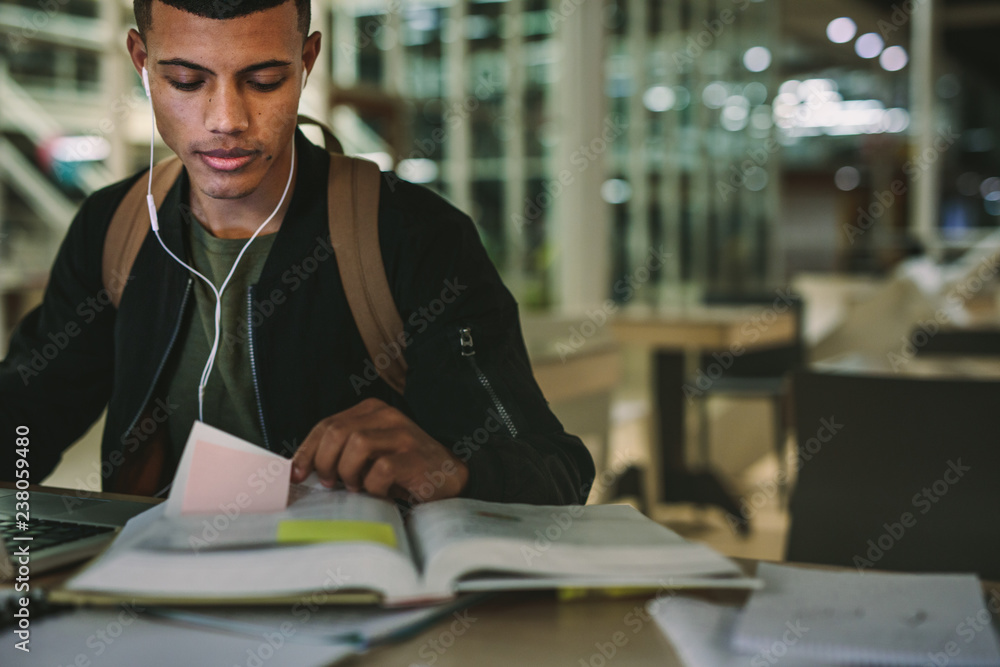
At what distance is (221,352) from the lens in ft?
4.17

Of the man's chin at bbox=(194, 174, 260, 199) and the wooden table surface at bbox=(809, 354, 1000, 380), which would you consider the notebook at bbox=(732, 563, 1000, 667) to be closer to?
the man's chin at bbox=(194, 174, 260, 199)

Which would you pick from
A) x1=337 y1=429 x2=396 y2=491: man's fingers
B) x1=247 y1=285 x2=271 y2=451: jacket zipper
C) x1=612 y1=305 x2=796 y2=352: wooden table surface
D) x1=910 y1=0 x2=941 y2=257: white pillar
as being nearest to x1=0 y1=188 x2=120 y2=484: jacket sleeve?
x1=247 y1=285 x2=271 y2=451: jacket zipper

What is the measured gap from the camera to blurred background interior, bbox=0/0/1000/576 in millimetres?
1709

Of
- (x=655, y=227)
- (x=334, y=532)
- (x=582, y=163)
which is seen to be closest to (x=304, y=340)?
(x=334, y=532)

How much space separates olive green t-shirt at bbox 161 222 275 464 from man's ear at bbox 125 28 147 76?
236mm

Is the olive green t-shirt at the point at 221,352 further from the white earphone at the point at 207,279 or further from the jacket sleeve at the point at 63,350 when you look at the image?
the jacket sleeve at the point at 63,350

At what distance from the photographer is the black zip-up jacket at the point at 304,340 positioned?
3.92ft

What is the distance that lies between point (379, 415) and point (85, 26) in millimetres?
3506

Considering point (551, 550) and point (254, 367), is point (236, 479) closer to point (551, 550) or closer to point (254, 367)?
point (551, 550)

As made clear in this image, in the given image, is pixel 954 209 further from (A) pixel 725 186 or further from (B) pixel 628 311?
(B) pixel 628 311

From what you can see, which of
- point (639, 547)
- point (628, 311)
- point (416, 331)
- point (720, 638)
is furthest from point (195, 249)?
point (628, 311)

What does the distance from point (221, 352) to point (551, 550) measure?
2.25 feet

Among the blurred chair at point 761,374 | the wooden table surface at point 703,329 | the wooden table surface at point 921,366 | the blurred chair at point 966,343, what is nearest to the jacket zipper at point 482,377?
the wooden table surface at point 921,366

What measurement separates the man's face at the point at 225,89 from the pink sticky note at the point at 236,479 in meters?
0.46
